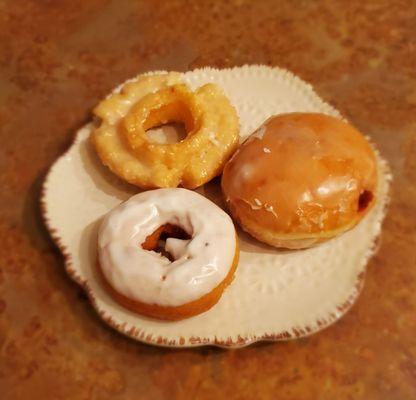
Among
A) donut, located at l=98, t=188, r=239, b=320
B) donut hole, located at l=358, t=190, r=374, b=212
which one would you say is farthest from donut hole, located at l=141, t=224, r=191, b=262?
donut hole, located at l=358, t=190, r=374, b=212

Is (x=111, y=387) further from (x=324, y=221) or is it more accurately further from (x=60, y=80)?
(x=60, y=80)

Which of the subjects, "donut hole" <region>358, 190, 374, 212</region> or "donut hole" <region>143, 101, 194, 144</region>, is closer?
"donut hole" <region>358, 190, 374, 212</region>

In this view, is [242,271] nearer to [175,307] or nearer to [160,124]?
[175,307]

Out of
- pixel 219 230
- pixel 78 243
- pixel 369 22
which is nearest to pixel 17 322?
pixel 78 243

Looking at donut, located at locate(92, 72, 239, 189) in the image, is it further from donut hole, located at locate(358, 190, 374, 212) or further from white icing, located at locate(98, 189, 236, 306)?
donut hole, located at locate(358, 190, 374, 212)

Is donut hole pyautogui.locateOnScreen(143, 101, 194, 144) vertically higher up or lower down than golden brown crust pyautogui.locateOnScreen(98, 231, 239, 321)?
higher up

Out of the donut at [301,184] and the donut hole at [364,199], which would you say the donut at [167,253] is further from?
the donut hole at [364,199]

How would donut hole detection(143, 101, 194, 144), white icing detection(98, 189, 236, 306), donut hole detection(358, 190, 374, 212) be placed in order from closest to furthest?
white icing detection(98, 189, 236, 306) → donut hole detection(358, 190, 374, 212) → donut hole detection(143, 101, 194, 144)
